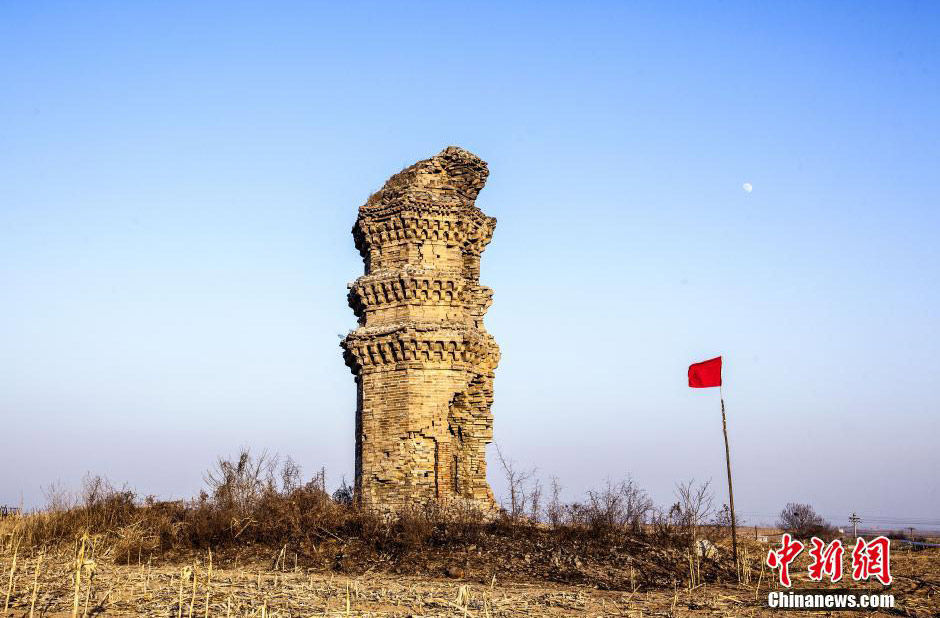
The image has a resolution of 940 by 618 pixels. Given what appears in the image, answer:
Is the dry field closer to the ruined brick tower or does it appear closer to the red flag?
the red flag

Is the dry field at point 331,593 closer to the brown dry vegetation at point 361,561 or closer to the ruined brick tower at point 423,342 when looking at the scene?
the brown dry vegetation at point 361,561

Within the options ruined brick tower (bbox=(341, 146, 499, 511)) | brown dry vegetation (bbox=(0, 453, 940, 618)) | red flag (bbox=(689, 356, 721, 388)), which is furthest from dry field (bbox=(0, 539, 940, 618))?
ruined brick tower (bbox=(341, 146, 499, 511))

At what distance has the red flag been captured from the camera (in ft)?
53.0

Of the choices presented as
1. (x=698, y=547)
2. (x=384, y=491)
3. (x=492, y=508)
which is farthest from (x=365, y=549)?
(x=698, y=547)

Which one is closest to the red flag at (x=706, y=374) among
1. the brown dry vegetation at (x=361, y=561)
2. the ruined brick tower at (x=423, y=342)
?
the brown dry vegetation at (x=361, y=561)

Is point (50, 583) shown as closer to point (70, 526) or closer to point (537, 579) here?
point (70, 526)

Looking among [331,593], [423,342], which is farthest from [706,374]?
[331,593]

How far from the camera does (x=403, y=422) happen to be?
18.8 meters

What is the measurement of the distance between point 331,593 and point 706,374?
879 centimetres

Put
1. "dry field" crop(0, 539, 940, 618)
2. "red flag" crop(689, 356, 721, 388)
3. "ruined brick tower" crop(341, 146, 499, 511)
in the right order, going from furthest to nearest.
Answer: "ruined brick tower" crop(341, 146, 499, 511) < "red flag" crop(689, 356, 721, 388) < "dry field" crop(0, 539, 940, 618)

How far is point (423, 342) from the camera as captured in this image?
19172 mm

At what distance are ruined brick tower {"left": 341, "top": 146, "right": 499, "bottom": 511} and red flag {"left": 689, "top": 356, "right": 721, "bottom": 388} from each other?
225 inches

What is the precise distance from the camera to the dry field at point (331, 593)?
9891mm

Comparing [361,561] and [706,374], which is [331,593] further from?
[706,374]
